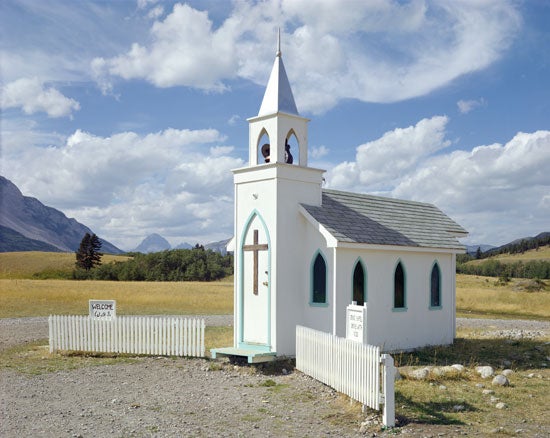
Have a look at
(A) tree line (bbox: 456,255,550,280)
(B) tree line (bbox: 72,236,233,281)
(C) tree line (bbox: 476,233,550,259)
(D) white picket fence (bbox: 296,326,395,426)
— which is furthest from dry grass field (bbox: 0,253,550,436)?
(C) tree line (bbox: 476,233,550,259)

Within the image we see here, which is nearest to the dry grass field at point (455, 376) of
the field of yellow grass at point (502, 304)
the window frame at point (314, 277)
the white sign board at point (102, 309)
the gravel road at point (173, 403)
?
the gravel road at point (173, 403)

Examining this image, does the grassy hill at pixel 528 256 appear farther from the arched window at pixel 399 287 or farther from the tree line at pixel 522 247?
the arched window at pixel 399 287

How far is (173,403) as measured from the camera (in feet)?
42.2

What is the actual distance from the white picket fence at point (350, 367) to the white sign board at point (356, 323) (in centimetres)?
42

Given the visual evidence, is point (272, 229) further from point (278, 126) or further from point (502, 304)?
point (502, 304)

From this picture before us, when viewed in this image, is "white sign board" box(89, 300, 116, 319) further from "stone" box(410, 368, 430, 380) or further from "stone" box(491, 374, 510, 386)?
"stone" box(491, 374, 510, 386)

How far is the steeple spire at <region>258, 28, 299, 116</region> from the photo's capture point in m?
18.5

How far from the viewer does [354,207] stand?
20.9 metres

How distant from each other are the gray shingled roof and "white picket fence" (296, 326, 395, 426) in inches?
135

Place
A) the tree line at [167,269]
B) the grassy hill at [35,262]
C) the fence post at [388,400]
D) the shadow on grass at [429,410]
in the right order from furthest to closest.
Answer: the grassy hill at [35,262] → the tree line at [167,269] → the shadow on grass at [429,410] → the fence post at [388,400]

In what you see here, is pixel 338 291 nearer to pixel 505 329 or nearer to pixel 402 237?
pixel 402 237

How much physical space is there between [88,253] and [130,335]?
8550 centimetres

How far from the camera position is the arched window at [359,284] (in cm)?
1841

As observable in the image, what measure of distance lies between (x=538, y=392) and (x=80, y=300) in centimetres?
3327
